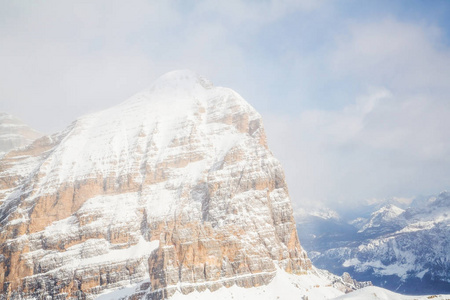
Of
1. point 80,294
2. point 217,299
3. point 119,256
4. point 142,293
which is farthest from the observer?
point 119,256

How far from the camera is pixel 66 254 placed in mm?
193875

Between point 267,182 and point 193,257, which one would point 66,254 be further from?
point 267,182

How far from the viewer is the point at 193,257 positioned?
164 metres

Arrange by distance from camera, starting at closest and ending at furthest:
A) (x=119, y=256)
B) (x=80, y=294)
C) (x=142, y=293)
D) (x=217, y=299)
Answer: (x=217, y=299) → (x=142, y=293) → (x=80, y=294) → (x=119, y=256)

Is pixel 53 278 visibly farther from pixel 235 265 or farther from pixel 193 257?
pixel 235 265

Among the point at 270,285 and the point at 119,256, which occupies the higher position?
the point at 119,256

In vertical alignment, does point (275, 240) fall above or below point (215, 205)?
below

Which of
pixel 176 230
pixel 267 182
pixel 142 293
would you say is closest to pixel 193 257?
pixel 176 230

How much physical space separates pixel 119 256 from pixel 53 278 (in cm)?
3142

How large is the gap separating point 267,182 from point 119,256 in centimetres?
8078

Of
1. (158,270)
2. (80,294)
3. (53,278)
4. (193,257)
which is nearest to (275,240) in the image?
(193,257)

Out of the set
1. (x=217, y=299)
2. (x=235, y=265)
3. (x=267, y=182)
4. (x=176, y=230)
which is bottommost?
(x=217, y=299)

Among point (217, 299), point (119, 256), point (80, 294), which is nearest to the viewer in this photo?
point (217, 299)

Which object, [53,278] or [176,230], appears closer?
[176,230]
